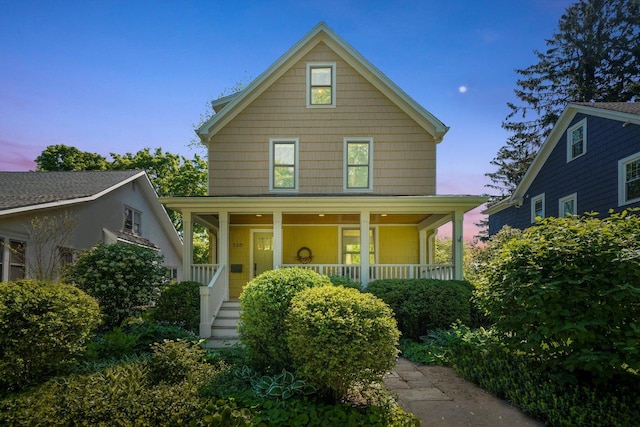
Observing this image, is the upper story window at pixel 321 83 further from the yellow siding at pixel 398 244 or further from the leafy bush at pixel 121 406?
the leafy bush at pixel 121 406

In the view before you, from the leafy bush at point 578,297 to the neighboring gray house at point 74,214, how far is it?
9.92 meters

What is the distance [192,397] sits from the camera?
4.30m

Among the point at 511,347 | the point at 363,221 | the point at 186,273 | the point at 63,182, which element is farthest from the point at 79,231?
the point at 511,347

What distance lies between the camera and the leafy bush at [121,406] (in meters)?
3.94

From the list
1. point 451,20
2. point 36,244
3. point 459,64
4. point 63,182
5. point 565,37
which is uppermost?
point 565,37

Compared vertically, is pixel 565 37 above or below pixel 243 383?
above

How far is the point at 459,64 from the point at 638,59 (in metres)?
17.8

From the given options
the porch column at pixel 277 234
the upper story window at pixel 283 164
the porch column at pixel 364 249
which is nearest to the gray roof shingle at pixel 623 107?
the porch column at pixel 364 249

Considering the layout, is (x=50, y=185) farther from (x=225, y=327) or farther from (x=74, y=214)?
(x=225, y=327)

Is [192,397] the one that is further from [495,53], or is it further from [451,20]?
[495,53]

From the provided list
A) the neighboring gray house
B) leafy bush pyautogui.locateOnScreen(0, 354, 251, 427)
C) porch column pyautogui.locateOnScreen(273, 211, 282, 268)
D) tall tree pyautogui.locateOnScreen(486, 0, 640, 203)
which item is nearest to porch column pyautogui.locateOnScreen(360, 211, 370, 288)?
porch column pyautogui.locateOnScreen(273, 211, 282, 268)

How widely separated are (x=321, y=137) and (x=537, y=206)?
11.2 meters

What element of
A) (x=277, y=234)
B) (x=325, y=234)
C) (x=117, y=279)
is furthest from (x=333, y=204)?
(x=117, y=279)

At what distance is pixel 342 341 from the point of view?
13.9 ft
